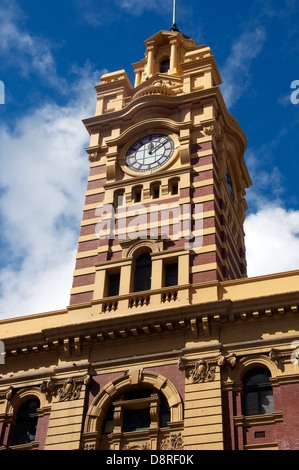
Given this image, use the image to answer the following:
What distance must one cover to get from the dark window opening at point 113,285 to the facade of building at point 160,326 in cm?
6

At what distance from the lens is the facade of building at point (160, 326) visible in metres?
28.0

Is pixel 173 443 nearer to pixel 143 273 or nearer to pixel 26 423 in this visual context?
pixel 26 423

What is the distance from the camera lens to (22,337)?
32.4 meters

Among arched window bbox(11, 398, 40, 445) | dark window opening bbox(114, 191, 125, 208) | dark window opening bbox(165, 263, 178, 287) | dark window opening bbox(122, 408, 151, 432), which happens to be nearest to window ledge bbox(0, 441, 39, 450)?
arched window bbox(11, 398, 40, 445)

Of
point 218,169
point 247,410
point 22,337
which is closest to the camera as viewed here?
point 247,410

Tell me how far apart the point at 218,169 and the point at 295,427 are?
16.4 m

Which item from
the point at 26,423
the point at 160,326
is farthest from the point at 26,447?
the point at 160,326

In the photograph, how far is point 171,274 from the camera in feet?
111

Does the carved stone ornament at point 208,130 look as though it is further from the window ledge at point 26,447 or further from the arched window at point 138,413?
the window ledge at point 26,447

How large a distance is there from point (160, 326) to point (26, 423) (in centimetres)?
738

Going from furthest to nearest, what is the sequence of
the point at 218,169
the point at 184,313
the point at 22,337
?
the point at 218,169, the point at 22,337, the point at 184,313

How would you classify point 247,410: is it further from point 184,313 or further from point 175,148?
point 175,148

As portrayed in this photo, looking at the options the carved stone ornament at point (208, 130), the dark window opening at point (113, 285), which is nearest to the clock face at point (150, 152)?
the carved stone ornament at point (208, 130)
